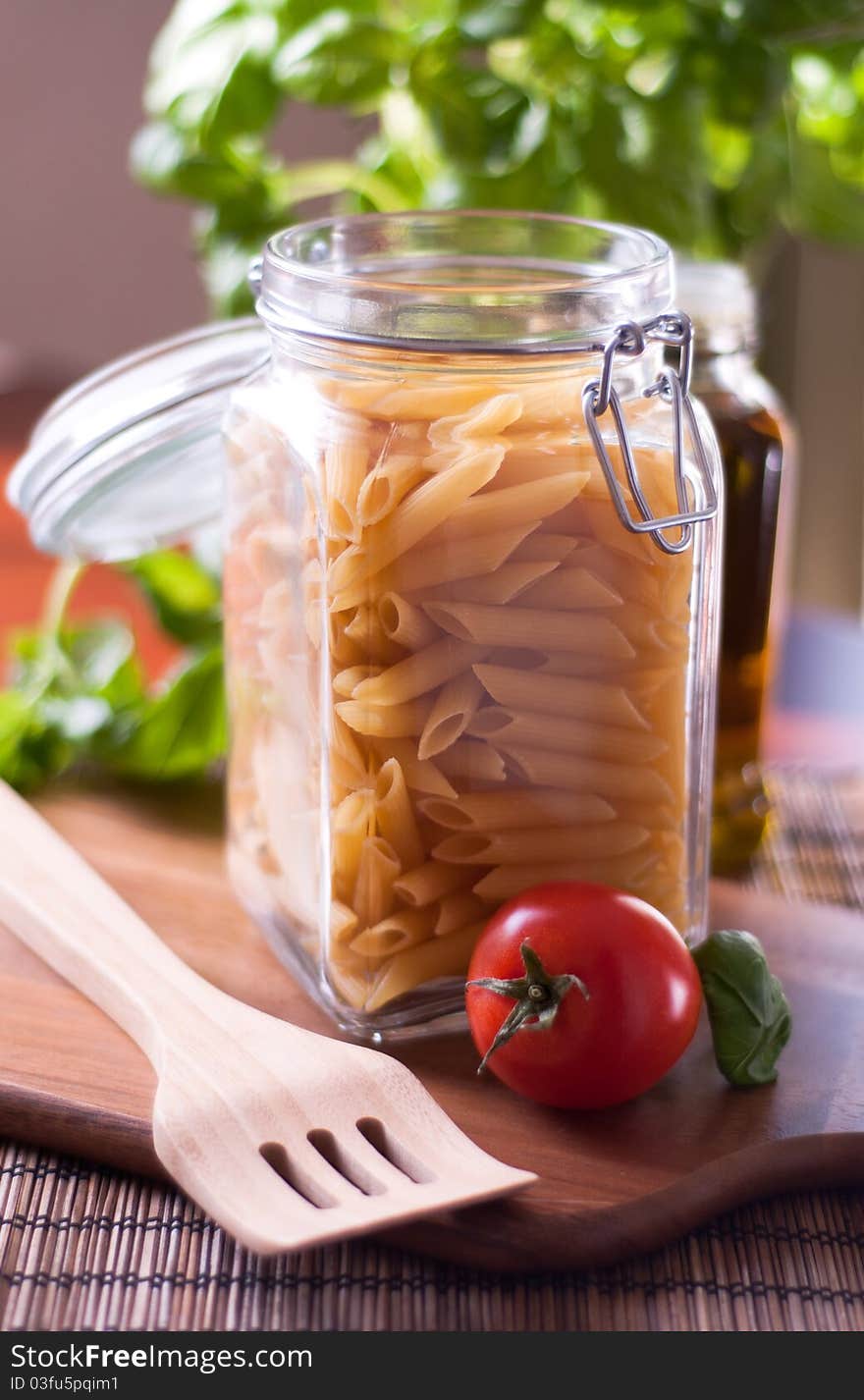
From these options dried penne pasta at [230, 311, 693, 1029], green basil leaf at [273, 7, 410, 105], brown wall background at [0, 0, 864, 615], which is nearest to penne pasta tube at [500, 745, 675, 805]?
dried penne pasta at [230, 311, 693, 1029]

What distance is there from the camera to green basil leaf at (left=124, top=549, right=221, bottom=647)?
1.25 m

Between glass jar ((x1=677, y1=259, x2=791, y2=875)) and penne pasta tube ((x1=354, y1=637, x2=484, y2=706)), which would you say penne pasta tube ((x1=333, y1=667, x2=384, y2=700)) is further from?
glass jar ((x1=677, y1=259, x2=791, y2=875))

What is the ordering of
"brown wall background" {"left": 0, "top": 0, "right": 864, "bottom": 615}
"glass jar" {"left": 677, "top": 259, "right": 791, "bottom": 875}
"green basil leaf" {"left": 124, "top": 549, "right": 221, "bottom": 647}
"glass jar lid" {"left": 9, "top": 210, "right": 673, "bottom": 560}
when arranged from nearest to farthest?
"glass jar lid" {"left": 9, "top": 210, "right": 673, "bottom": 560} → "glass jar" {"left": 677, "top": 259, "right": 791, "bottom": 875} → "green basil leaf" {"left": 124, "top": 549, "right": 221, "bottom": 647} → "brown wall background" {"left": 0, "top": 0, "right": 864, "bottom": 615}

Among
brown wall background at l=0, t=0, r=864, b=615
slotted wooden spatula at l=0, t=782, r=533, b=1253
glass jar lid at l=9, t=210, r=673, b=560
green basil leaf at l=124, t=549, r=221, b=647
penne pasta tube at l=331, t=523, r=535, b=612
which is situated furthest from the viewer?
brown wall background at l=0, t=0, r=864, b=615

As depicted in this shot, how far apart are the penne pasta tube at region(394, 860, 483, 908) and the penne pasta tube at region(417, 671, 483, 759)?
0.21 feet

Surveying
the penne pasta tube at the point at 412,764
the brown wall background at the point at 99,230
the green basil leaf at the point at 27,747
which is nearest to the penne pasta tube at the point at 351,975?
the penne pasta tube at the point at 412,764

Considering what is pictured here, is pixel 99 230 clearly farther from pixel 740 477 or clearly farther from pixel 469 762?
pixel 469 762

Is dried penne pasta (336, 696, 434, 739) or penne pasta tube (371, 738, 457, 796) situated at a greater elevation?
dried penne pasta (336, 696, 434, 739)

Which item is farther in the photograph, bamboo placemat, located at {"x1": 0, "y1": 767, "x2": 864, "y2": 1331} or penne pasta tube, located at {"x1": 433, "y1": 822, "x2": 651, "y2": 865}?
penne pasta tube, located at {"x1": 433, "y1": 822, "x2": 651, "y2": 865}

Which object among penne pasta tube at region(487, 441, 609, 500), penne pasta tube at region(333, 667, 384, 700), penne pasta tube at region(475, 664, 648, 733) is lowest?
penne pasta tube at region(475, 664, 648, 733)

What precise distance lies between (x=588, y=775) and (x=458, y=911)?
0.32ft

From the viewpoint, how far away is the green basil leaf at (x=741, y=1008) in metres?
0.77

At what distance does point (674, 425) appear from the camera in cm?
78

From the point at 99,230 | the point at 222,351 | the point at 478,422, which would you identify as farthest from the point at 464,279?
the point at 99,230
